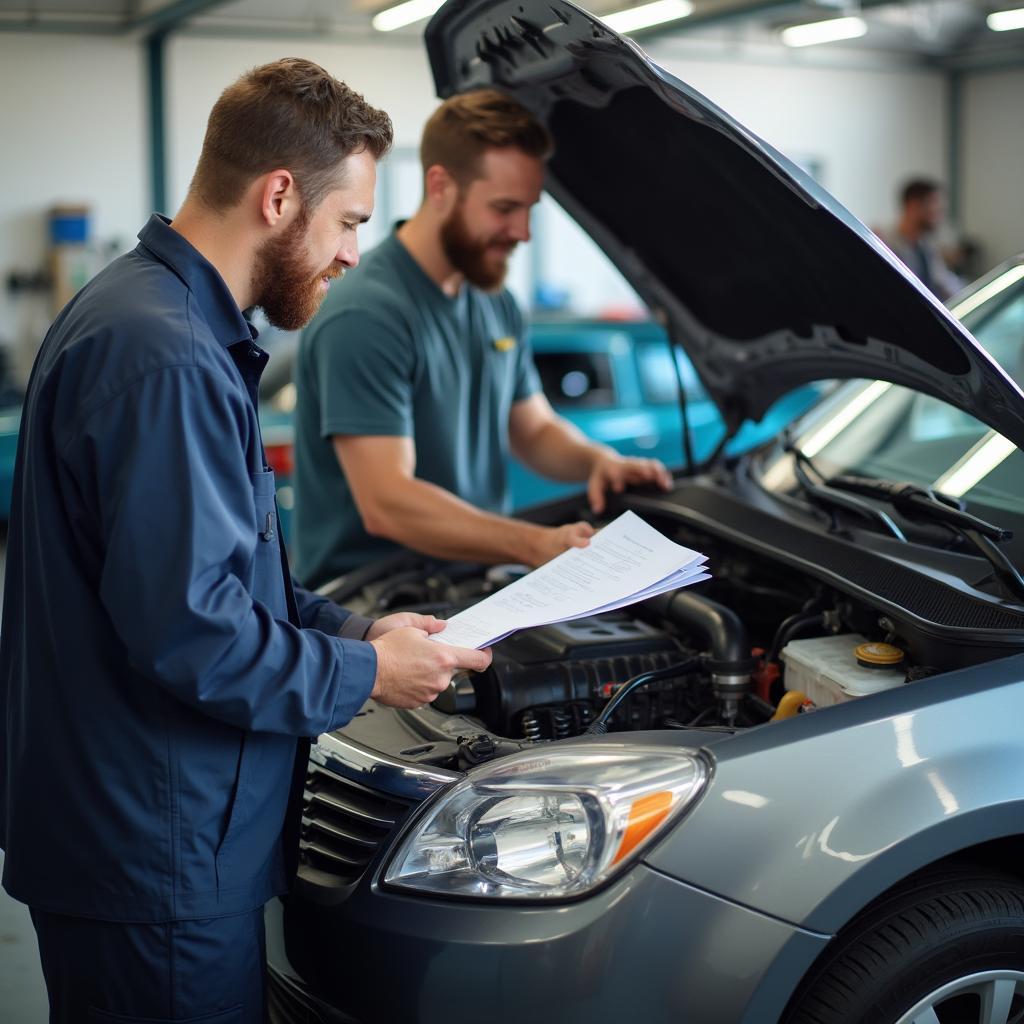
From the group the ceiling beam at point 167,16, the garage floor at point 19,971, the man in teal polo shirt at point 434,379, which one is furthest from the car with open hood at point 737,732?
the ceiling beam at point 167,16

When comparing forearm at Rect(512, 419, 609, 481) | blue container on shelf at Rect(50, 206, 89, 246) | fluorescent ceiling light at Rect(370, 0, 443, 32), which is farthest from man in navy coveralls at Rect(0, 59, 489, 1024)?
blue container on shelf at Rect(50, 206, 89, 246)

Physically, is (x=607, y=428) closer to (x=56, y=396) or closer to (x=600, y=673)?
(x=600, y=673)

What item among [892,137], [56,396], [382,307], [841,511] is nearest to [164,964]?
[56,396]

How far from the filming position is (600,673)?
218 cm

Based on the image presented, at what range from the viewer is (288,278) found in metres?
1.78

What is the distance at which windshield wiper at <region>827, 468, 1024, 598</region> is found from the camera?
79.2 inches

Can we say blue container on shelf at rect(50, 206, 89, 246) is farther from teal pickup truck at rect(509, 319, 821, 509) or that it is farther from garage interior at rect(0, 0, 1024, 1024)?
teal pickup truck at rect(509, 319, 821, 509)

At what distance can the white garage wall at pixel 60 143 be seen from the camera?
1072 centimetres

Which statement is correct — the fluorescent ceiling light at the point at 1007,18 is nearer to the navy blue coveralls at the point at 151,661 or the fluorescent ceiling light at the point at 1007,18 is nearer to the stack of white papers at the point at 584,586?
the stack of white papers at the point at 584,586

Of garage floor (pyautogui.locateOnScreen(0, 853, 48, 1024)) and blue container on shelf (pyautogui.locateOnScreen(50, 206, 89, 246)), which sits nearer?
garage floor (pyautogui.locateOnScreen(0, 853, 48, 1024))

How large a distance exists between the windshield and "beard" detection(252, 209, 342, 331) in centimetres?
123

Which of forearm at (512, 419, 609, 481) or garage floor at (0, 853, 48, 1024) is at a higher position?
forearm at (512, 419, 609, 481)

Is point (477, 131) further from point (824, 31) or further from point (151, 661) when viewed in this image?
point (824, 31)

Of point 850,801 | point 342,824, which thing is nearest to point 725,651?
point 850,801
